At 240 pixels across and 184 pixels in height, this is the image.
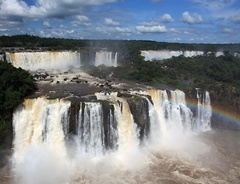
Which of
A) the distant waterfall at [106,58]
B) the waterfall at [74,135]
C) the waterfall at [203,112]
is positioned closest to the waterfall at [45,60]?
the distant waterfall at [106,58]

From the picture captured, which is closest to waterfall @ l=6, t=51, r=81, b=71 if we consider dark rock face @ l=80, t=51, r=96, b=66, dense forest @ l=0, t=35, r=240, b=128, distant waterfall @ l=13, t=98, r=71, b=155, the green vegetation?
dark rock face @ l=80, t=51, r=96, b=66

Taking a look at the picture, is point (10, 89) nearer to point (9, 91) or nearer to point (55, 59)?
point (9, 91)

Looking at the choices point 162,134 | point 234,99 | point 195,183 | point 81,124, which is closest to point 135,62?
point 234,99

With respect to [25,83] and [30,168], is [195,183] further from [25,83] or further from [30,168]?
[25,83]

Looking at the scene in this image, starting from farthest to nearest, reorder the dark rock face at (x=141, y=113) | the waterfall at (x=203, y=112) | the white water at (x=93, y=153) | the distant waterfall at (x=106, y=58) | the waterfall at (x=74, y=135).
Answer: the distant waterfall at (x=106, y=58) → the waterfall at (x=203, y=112) → the dark rock face at (x=141, y=113) → the waterfall at (x=74, y=135) → the white water at (x=93, y=153)

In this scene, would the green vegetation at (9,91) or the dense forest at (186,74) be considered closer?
the green vegetation at (9,91)

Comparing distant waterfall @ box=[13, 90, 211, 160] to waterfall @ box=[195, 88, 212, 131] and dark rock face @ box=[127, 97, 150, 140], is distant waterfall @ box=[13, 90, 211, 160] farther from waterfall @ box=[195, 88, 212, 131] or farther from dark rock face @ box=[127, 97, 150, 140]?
waterfall @ box=[195, 88, 212, 131]

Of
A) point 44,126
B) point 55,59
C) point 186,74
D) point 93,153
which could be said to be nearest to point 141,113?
point 93,153

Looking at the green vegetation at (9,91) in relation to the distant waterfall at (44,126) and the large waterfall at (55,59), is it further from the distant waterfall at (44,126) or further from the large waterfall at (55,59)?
the large waterfall at (55,59)
